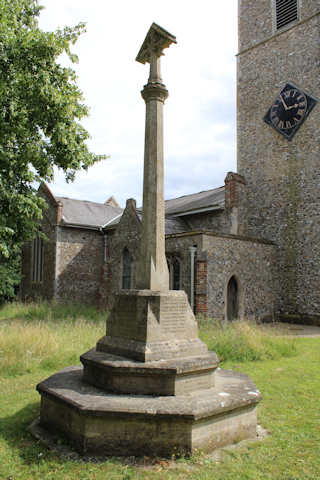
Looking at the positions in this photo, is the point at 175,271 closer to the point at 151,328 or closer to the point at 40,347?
the point at 40,347

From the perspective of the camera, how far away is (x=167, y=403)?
3854 millimetres

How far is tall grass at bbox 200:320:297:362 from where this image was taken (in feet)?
28.3

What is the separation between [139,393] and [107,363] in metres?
0.50

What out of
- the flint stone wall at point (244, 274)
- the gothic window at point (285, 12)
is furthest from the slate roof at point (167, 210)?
the gothic window at point (285, 12)

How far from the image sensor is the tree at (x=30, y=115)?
8.67m

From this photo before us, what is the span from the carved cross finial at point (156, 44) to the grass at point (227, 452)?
188 inches

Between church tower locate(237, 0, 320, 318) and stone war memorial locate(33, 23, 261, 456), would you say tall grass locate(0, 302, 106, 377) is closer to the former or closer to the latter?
stone war memorial locate(33, 23, 261, 456)

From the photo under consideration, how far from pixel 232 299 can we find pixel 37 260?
12.7 metres

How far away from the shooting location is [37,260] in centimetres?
2217

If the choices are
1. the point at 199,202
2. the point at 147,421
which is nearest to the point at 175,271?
the point at 199,202

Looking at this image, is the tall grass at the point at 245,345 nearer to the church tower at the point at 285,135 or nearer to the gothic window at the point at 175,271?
the gothic window at the point at 175,271

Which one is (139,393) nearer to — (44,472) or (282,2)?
(44,472)

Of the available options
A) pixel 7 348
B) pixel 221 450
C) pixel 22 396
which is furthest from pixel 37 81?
pixel 221 450

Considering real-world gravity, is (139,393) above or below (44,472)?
above
